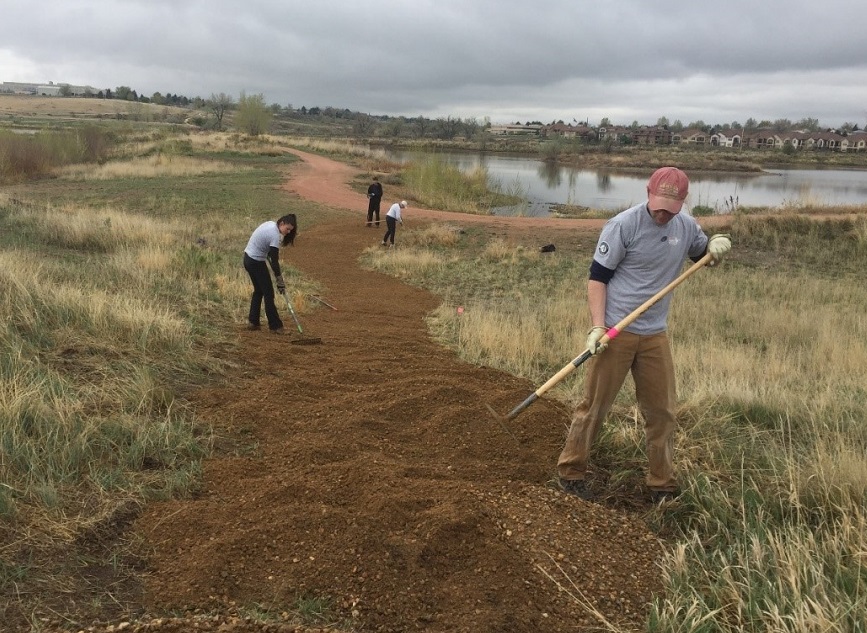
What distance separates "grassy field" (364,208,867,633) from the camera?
100 inches

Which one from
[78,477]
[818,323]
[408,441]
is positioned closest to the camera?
[78,477]

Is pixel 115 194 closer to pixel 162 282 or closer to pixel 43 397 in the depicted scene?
pixel 162 282

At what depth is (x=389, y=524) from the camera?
3.04 metres

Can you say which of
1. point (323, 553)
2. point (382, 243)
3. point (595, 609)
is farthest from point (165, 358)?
point (382, 243)

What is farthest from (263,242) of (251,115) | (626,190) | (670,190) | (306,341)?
(251,115)

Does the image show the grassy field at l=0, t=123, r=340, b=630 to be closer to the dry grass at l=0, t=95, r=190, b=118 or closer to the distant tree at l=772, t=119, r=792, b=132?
the dry grass at l=0, t=95, r=190, b=118

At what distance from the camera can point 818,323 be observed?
889cm

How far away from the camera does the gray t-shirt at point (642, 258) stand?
3365 millimetres

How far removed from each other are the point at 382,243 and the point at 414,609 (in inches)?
551

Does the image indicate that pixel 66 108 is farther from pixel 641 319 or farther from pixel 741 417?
pixel 641 319

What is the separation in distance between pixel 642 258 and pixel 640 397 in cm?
80

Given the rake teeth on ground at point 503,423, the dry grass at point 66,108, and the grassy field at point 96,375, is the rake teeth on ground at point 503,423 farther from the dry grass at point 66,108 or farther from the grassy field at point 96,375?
the dry grass at point 66,108

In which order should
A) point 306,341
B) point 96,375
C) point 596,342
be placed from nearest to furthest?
1. point 596,342
2. point 96,375
3. point 306,341

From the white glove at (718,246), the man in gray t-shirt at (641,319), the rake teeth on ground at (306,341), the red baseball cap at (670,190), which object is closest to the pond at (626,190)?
the rake teeth on ground at (306,341)
